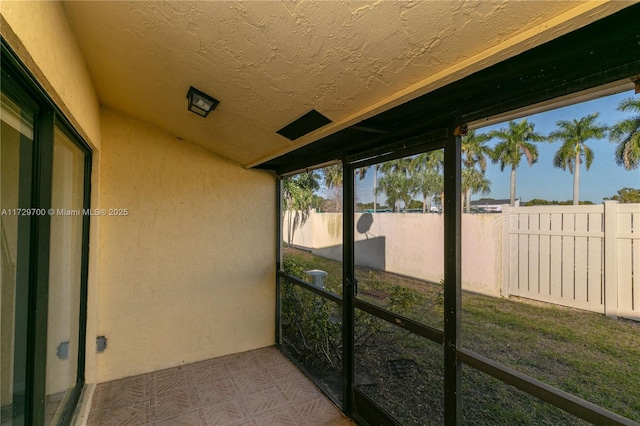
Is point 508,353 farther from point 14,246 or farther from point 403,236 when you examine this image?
point 14,246

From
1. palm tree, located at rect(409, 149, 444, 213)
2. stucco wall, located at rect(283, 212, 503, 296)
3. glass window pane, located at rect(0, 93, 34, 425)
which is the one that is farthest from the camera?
palm tree, located at rect(409, 149, 444, 213)

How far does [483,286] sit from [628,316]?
51cm

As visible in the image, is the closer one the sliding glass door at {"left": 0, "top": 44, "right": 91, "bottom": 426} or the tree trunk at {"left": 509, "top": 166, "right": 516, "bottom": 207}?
the sliding glass door at {"left": 0, "top": 44, "right": 91, "bottom": 426}

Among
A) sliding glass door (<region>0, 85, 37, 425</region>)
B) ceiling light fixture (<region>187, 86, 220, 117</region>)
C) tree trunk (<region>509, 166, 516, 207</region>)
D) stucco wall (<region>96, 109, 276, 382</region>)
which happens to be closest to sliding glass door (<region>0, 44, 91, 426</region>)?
sliding glass door (<region>0, 85, 37, 425</region>)

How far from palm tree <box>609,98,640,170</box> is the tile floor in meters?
2.36

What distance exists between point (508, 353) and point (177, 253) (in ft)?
9.71

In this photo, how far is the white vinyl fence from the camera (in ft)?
3.09

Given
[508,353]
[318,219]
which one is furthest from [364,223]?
[508,353]

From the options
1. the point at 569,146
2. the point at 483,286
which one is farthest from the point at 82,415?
the point at 569,146

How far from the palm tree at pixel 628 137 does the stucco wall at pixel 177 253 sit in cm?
299

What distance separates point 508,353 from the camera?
1.28 m

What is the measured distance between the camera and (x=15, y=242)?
1.19m

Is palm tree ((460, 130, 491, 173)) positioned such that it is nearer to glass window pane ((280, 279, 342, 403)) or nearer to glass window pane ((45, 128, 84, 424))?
glass window pane ((280, 279, 342, 403))

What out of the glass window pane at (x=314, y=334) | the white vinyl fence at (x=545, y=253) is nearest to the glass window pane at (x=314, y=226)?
the glass window pane at (x=314, y=334)
